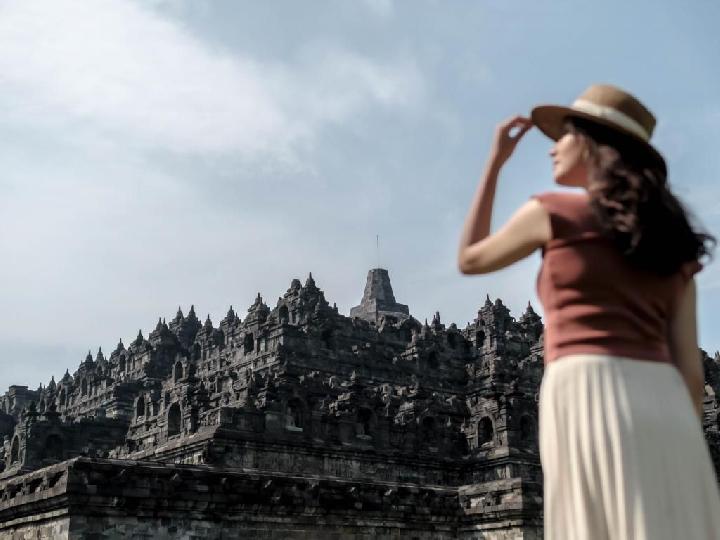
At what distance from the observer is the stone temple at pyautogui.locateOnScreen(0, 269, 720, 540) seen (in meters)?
21.6

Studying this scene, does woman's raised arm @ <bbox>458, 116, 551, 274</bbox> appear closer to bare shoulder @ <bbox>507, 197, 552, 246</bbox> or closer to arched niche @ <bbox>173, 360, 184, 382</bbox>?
bare shoulder @ <bbox>507, 197, 552, 246</bbox>

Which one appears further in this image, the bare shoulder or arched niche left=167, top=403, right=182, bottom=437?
arched niche left=167, top=403, right=182, bottom=437

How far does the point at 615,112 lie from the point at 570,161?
0.89ft

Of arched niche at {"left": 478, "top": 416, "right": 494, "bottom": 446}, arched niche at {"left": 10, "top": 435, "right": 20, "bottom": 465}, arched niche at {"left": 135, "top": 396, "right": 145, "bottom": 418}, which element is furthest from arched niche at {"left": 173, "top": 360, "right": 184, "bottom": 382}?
arched niche at {"left": 478, "top": 416, "right": 494, "bottom": 446}

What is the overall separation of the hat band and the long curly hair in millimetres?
44

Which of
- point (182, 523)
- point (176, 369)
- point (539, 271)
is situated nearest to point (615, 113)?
point (539, 271)

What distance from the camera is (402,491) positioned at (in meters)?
25.6

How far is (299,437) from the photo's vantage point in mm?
33875

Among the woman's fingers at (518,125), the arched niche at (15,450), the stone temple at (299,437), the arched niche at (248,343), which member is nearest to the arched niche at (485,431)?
the stone temple at (299,437)

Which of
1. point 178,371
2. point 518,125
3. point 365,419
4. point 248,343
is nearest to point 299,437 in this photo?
point 365,419

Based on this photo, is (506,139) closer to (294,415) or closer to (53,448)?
(294,415)

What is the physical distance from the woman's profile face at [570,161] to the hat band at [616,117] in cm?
12

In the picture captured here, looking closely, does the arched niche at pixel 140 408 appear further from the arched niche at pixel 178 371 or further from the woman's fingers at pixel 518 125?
the woman's fingers at pixel 518 125

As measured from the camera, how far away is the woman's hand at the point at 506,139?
4164 mm
